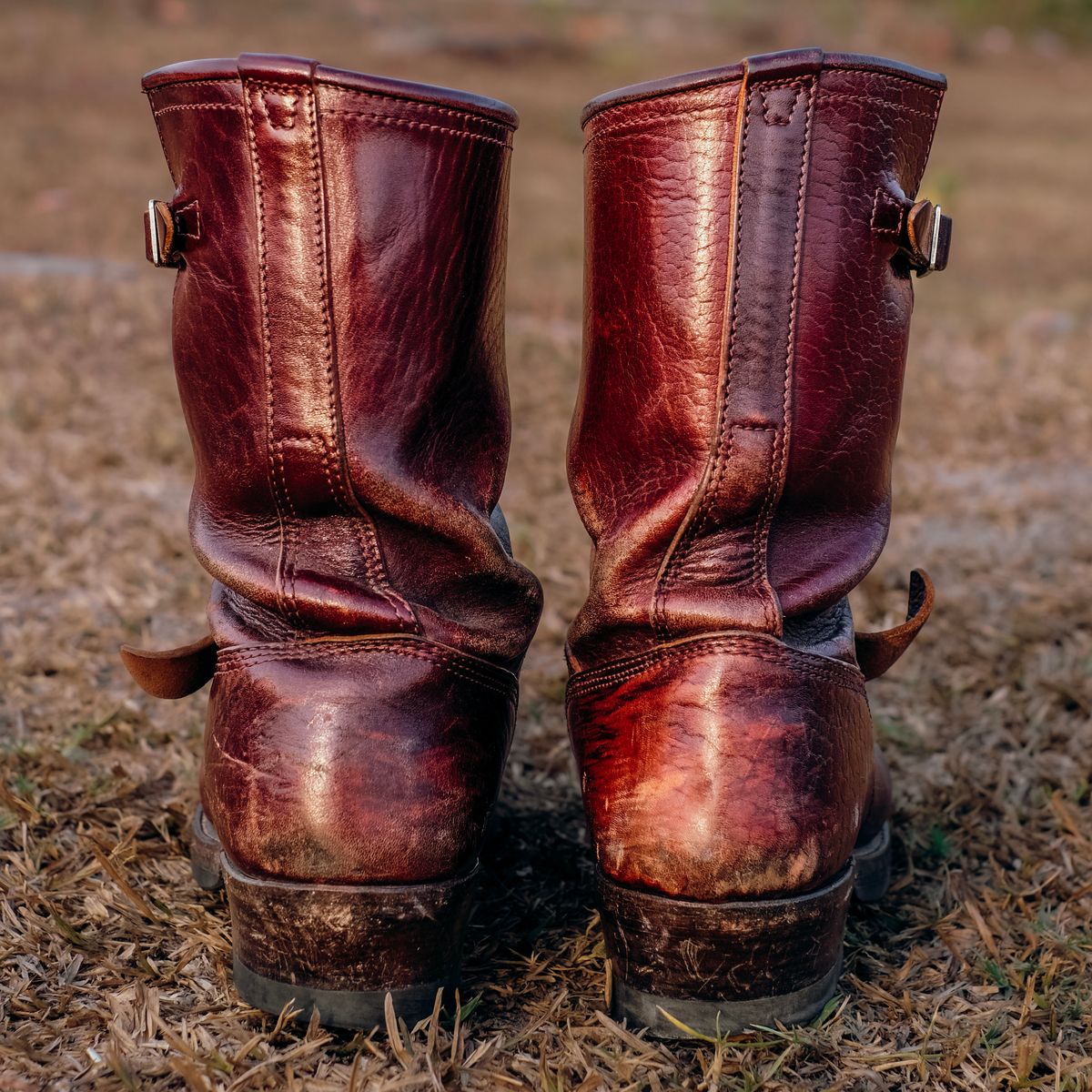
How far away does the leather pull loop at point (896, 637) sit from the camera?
1.18 metres

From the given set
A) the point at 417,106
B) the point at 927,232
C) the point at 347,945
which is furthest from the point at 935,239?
the point at 347,945

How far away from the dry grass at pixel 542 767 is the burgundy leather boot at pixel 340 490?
11 centimetres

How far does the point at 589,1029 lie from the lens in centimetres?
103

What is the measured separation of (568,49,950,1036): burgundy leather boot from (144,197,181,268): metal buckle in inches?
15.0

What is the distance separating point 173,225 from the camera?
1033mm

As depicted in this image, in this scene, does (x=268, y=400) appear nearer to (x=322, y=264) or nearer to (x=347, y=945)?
(x=322, y=264)

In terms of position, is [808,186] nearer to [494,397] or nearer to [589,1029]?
[494,397]

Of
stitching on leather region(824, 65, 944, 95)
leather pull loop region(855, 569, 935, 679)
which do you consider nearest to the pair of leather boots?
stitching on leather region(824, 65, 944, 95)

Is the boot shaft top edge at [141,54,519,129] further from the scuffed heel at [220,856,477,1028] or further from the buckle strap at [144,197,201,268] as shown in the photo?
the scuffed heel at [220,856,477,1028]

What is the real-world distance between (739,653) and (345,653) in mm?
346

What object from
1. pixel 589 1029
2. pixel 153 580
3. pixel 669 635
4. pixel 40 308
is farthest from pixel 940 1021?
pixel 40 308

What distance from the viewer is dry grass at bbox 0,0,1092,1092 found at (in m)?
1.00

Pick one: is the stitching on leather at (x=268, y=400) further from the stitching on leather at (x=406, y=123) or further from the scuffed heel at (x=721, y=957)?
the scuffed heel at (x=721, y=957)

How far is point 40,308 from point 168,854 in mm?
2965
